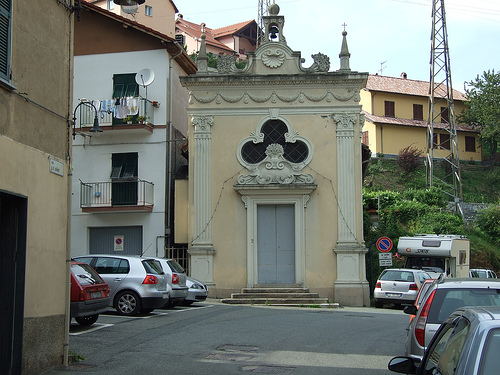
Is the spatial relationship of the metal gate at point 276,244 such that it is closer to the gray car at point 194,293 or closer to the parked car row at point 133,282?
the gray car at point 194,293

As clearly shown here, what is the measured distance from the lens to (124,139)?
2809cm

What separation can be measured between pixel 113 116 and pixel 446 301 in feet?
69.6

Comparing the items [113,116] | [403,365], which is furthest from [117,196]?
[403,365]

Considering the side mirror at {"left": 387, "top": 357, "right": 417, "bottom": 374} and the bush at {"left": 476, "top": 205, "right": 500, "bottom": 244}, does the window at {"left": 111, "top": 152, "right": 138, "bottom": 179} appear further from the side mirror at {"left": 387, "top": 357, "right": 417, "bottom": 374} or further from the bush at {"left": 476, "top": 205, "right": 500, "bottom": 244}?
the bush at {"left": 476, "top": 205, "right": 500, "bottom": 244}

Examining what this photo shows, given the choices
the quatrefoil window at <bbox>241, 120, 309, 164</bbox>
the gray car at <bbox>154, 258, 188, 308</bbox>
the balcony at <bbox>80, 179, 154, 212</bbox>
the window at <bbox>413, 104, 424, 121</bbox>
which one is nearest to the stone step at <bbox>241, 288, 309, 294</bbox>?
the quatrefoil window at <bbox>241, 120, 309, 164</bbox>

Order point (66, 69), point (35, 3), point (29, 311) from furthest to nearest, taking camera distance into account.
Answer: point (66, 69) → point (35, 3) → point (29, 311)

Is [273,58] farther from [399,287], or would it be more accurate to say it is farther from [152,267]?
[152,267]

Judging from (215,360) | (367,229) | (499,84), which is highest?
(499,84)

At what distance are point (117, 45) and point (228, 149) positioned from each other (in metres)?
7.40

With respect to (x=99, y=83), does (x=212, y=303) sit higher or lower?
lower

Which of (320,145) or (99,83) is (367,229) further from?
(99,83)

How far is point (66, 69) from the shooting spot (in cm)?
1111

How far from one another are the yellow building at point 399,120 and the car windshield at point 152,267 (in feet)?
124

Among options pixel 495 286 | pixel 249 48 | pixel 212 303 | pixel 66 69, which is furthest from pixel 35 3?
pixel 249 48
